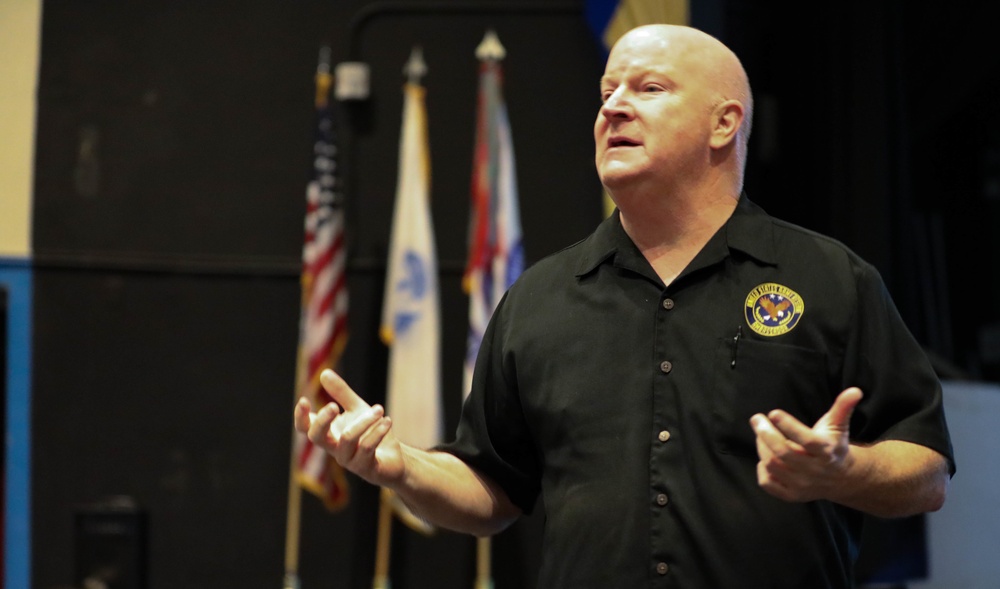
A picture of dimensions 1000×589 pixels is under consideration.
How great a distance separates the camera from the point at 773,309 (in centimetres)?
162

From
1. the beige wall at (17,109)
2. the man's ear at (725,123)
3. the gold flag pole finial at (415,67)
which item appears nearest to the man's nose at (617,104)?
the man's ear at (725,123)

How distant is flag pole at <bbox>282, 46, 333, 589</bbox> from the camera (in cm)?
463

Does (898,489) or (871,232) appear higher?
(871,232)

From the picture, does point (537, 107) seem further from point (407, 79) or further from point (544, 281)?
point (544, 281)

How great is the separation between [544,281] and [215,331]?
3383 millimetres

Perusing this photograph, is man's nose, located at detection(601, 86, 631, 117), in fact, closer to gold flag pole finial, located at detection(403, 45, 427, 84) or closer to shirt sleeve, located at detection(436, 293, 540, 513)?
shirt sleeve, located at detection(436, 293, 540, 513)

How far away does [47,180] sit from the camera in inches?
197

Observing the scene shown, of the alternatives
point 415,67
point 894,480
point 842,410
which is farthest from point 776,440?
point 415,67

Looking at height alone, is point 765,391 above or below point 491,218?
below

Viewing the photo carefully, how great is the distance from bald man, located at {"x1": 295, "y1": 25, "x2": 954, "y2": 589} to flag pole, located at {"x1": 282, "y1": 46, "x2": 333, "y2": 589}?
2.89 metres

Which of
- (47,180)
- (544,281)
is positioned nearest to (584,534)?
(544,281)

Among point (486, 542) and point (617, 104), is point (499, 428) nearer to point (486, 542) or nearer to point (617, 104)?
point (617, 104)

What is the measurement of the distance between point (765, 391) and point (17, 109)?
4378mm

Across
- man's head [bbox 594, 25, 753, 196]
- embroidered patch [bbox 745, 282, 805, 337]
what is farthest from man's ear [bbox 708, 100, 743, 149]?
embroidered patch [bbox 745, 282, 805, 337]
